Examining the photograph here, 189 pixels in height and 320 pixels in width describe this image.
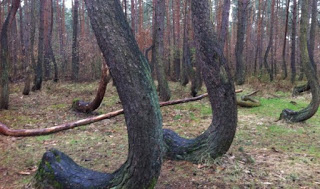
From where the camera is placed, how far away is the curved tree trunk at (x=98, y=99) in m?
8.38

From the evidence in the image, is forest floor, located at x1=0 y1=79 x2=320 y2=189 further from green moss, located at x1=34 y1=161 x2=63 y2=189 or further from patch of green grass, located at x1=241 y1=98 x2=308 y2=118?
green moss, located at x1=34 y1=161 x2=63 y2=189

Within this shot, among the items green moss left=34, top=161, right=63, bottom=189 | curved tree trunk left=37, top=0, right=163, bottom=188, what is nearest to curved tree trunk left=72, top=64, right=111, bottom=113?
green moss left=34, top=161, right=63, bottom=189

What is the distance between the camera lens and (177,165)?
15.1 ft

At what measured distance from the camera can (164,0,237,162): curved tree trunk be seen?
4.41 metres

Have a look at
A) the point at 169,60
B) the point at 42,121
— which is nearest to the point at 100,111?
the point at 42,121

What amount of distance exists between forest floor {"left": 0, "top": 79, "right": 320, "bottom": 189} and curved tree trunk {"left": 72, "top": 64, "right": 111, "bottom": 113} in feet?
0.79

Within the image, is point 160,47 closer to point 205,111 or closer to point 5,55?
point 205,111

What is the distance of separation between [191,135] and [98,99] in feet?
10.9

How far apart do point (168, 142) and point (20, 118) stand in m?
4.98

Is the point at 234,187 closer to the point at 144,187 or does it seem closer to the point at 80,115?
the point at 144,187

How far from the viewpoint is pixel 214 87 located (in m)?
4.45

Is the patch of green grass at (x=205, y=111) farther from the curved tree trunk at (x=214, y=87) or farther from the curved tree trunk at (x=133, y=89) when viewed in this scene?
the curved tree trunk at (x=133, y=89)

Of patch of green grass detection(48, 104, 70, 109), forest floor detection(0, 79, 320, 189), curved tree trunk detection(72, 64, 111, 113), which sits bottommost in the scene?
forest floor detection(0, 79, 320, 189)

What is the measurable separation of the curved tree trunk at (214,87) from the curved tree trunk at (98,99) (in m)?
4.38
